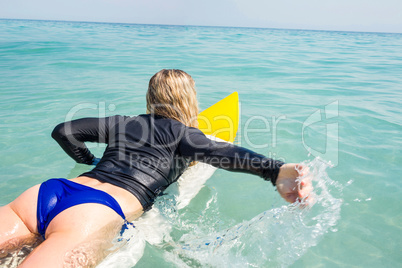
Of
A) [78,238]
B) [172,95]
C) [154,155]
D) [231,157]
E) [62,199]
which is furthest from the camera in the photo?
[172,95]

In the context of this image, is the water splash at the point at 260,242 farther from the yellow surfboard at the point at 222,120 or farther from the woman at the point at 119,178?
the yellow surfboard at the point at 222,120

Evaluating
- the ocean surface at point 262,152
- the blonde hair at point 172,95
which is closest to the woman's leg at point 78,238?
the ocean surface at point 262,152

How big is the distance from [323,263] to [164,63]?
315 inches

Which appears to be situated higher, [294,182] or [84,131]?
[84,131]

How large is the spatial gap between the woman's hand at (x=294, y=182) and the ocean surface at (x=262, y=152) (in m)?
0.11

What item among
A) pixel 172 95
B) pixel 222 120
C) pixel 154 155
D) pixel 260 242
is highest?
pixel 172 95

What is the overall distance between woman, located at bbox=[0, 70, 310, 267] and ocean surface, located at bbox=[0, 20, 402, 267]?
0.63 ft

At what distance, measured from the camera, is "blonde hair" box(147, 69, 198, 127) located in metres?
2.11

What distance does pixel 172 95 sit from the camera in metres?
2.10

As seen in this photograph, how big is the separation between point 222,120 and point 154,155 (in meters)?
1.58

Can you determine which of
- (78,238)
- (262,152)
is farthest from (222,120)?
(78,238)

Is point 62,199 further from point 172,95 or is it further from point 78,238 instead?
point 172,95

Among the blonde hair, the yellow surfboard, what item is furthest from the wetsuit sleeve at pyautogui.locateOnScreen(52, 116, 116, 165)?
the yellow surfboard

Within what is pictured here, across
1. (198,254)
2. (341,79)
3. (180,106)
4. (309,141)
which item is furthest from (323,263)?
(341,79)
